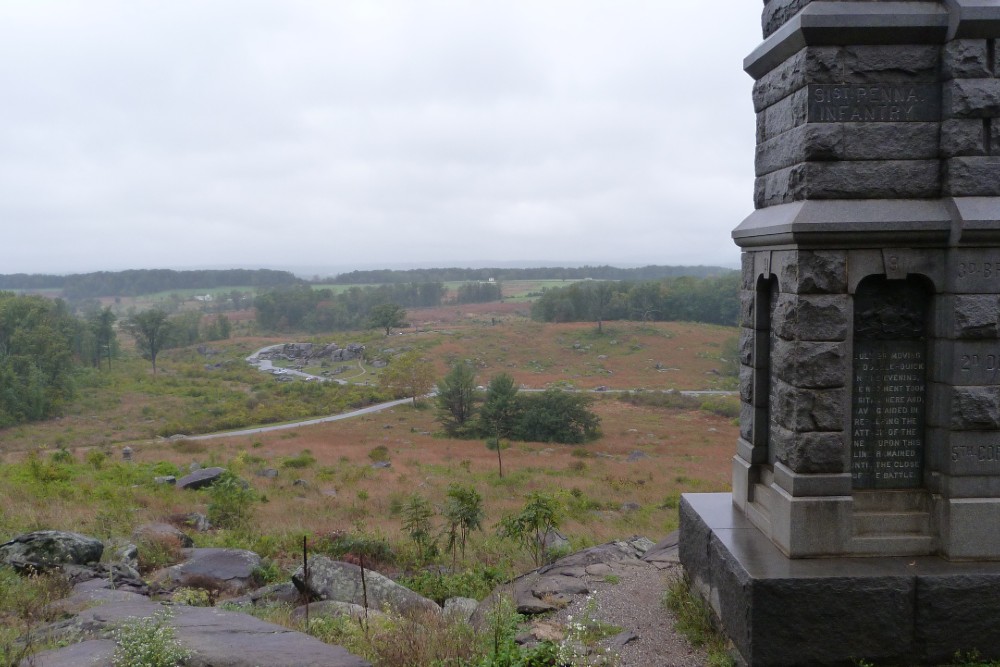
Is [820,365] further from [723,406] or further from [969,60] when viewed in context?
[723,406]

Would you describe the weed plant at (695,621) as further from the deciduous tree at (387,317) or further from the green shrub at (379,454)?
the deciduous tree at (387,317)

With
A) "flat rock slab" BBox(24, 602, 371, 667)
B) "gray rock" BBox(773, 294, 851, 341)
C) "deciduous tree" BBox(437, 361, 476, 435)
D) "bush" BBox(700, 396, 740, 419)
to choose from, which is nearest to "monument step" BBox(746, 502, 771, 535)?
"gray rock" BBox(773, 294, 851, 341)

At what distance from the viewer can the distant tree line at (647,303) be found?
8631 centimetres

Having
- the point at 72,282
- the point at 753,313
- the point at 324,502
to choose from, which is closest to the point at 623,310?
the point at 324,502

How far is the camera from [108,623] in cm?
593

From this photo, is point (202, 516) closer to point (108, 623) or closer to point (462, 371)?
point (108, 623)

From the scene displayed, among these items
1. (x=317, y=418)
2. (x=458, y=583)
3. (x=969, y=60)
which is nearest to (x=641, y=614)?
(x=458, y=583)

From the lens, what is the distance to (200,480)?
1947 cm

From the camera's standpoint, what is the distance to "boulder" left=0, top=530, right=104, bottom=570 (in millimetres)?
8695

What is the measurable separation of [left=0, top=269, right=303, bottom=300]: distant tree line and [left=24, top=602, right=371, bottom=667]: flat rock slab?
15709 cm

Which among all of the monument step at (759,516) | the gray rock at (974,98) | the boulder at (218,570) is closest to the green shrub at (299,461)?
the boulder at (218,570)

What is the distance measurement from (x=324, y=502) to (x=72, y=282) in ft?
515

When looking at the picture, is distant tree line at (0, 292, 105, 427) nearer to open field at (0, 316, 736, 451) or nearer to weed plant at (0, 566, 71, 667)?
open field at (0, 316, 736, 451)

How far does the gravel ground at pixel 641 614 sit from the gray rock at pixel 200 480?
47.8 feet
